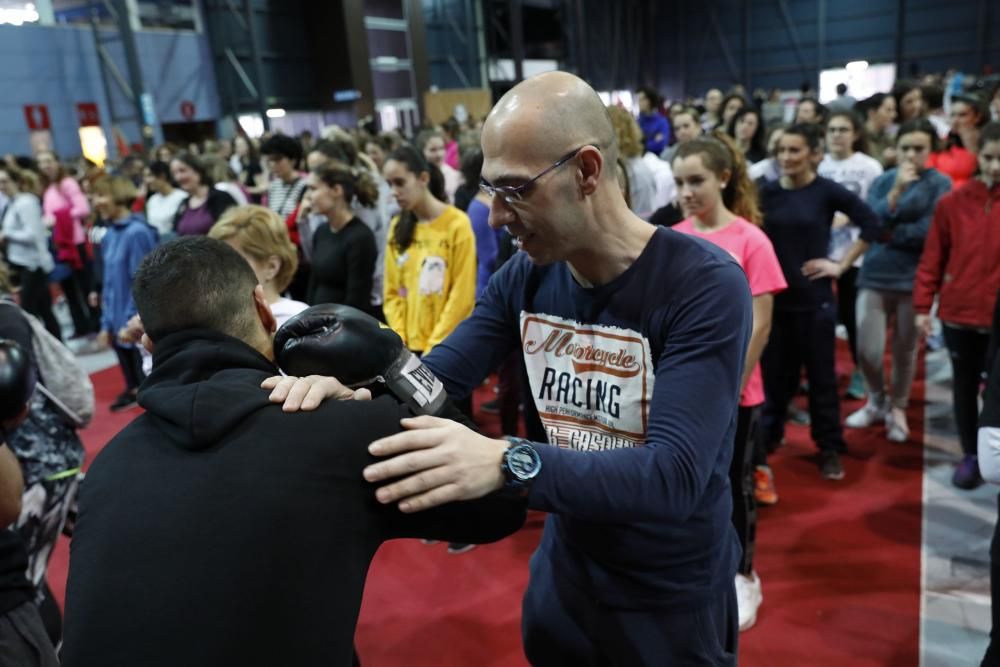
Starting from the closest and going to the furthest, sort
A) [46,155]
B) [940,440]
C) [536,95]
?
1. [536,95]
2. [940,440]
3. [46,155]

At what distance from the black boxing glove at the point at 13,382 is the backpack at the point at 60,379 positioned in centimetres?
71

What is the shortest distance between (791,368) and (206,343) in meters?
3.25

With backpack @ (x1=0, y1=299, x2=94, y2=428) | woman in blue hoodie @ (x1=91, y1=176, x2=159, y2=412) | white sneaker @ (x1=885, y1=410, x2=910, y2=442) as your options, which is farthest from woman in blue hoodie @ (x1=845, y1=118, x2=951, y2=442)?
woman in blue hoodie @ (x1=91, y1=176, x2=159, y2=412)

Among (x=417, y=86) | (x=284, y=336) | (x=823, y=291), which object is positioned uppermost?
(x=417, y=86)

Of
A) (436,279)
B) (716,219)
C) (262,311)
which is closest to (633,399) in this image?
(262,311)

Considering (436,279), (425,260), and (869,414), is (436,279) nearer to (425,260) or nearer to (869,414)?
(425,260)

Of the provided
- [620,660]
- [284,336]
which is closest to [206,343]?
[284,336]

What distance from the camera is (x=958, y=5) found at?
66.6ft

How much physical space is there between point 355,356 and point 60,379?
5.52ft

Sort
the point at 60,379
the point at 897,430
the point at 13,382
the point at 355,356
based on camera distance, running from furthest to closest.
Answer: the point at 897,430, the point at 60,379, the point at 13,382, the point at 355,356

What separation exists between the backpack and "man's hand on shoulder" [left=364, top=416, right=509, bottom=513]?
179cm

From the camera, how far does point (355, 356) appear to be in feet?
4.01

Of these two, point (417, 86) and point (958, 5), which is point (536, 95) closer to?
point (417, 86)

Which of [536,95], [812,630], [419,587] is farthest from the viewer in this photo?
[419,587]
